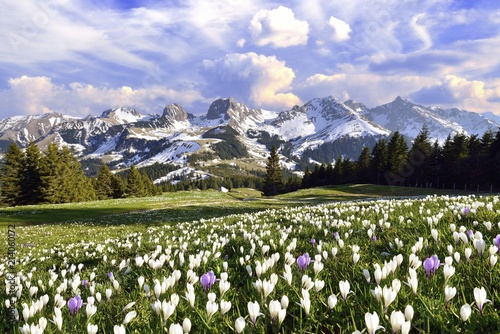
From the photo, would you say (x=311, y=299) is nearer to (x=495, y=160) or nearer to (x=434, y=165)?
(x=495, y=160)

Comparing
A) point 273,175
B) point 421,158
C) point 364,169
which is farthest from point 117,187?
point 421,158

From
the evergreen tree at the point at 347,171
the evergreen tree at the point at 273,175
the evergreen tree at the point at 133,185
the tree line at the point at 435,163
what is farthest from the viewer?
the evergreen tree at the point at 273,175

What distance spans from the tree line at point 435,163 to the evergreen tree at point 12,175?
87.4m

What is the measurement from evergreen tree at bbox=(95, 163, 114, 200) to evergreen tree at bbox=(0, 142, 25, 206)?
24885 mm

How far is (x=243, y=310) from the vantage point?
3408 mm

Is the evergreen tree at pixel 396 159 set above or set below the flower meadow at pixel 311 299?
above

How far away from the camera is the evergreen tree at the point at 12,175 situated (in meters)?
64.8

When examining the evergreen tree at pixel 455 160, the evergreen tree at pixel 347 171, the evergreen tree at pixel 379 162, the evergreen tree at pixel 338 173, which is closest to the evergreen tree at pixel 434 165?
the evergreen tree at pixel 455 160

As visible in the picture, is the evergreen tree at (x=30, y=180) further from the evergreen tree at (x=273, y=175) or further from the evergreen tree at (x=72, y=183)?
the evergreen tree at (x=273, y=175)

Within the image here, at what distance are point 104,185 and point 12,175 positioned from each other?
2893cm

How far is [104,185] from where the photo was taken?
92875 millimetres

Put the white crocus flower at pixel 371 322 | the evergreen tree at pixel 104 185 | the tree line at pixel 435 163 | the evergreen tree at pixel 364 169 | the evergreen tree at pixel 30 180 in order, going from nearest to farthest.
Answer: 1. the white crocus flower at pixel 371 322
2. the tree line at pixel 435 163
3. the evergreen tree at pixel 30 180
4. the evergreen tree at pixel 364 169
5. the evergreen tree at pixel 104 185

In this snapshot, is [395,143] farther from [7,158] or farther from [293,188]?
[7,158]

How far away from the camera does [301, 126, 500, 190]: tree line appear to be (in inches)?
2499
